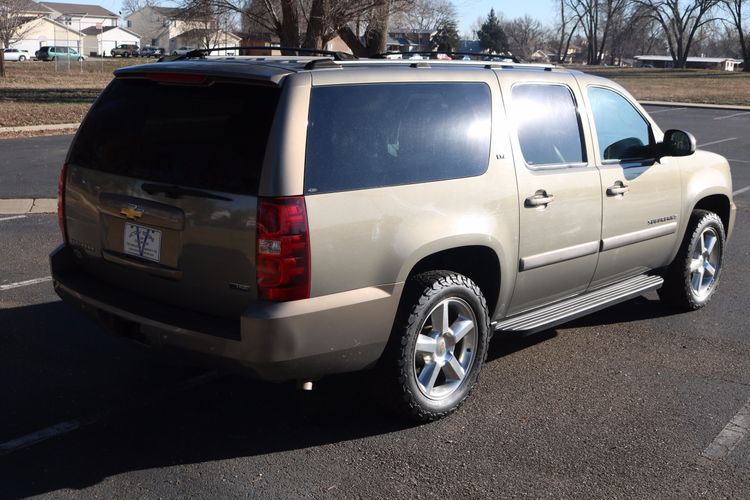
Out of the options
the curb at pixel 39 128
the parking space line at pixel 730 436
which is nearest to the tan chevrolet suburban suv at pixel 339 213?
the parking space line at pixel 730 436

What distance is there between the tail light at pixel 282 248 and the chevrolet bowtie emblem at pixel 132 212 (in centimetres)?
76

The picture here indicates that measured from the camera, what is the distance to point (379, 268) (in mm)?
4109

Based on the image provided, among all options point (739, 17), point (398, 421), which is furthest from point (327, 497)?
point (739, 17)

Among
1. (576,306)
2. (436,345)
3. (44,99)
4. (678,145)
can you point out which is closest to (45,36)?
(44,99)

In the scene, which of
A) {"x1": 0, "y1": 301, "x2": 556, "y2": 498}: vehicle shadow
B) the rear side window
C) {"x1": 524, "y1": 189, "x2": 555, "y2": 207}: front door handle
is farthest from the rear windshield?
{"x1": 524, "y1": 189, "x2": 555, "y2": 207}: front door handle

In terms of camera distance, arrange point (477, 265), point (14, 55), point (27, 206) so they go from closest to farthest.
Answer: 1. point (477, 265)
2. point (27, 206)
3. point (14, 55)

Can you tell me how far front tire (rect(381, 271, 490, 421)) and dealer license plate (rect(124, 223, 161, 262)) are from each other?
1.22 m

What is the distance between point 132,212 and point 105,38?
126054 millimetres

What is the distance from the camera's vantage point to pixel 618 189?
5555mm

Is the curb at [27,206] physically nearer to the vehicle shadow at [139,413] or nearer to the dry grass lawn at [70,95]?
the vehicle shadow at [139,413]

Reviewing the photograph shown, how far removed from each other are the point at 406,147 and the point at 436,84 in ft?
1.56

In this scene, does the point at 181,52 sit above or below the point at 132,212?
above

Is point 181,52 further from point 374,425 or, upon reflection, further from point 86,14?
point 86,14

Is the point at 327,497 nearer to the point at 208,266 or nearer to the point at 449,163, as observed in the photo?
the point at 208,266
